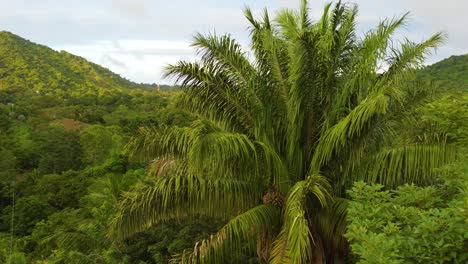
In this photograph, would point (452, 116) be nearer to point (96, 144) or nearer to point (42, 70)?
point (96, 144)

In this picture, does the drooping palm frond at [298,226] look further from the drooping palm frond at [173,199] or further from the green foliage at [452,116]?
the green foliage at [452,116]

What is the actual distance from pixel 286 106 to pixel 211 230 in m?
4.89

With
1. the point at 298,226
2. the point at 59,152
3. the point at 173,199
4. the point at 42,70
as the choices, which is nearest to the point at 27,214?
the point at 59,152

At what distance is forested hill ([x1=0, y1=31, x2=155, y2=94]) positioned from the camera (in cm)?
9931

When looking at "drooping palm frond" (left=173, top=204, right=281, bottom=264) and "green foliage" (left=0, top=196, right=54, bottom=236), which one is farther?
"green foliage" (left=0, top=196, right=54, bottom=236)

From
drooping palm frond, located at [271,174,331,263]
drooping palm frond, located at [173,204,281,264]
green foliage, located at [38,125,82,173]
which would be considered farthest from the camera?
green foliage, located at [38,125,82,173]

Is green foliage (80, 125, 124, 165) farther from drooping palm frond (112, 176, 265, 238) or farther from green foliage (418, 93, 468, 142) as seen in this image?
green foliage (418, 93, 468, 142)

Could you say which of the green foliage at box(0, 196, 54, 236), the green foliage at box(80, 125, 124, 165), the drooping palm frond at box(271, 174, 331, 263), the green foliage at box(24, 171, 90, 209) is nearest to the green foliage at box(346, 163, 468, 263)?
the drooping palm frond at box(271, 174, 331, 263)

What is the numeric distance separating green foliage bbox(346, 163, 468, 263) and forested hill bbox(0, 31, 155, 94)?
3975 inches

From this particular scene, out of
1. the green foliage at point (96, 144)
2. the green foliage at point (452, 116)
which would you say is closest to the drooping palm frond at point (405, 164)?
the green foliage at point (452, 116)

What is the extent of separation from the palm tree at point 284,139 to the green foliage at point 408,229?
123 cm

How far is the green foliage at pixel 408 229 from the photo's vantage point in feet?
10.3

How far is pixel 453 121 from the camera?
4629 millimetres

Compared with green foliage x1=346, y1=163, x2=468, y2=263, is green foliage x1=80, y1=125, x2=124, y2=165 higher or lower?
lower
